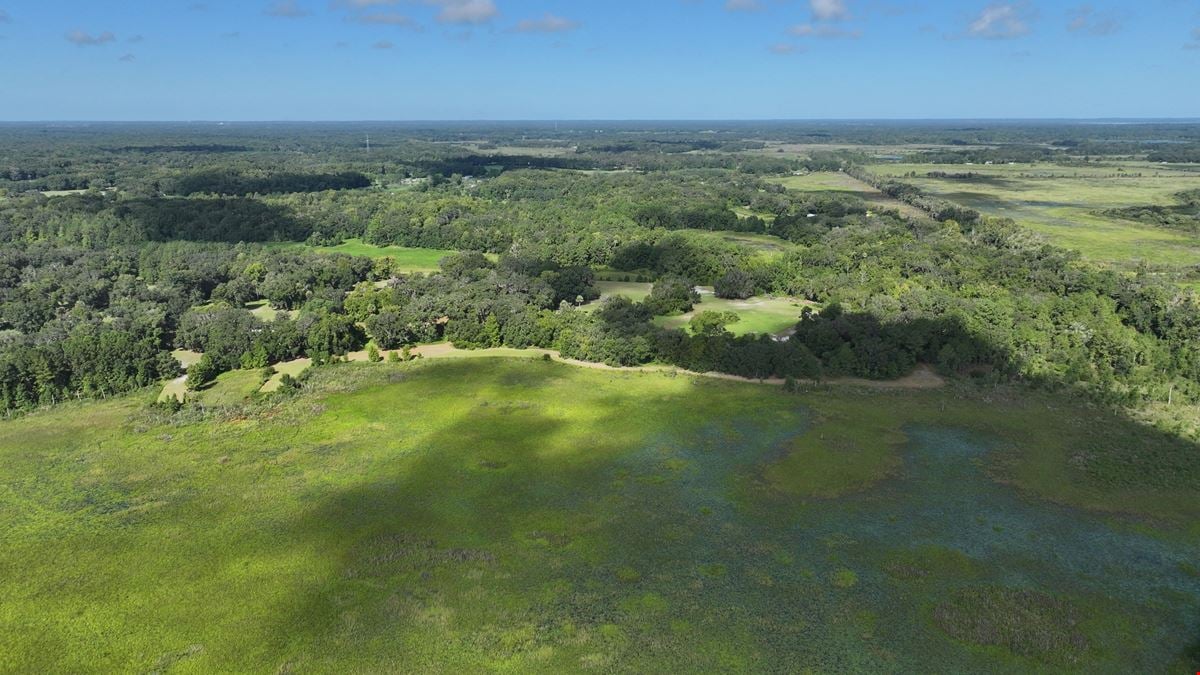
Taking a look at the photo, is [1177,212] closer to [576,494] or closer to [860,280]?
[860,280]

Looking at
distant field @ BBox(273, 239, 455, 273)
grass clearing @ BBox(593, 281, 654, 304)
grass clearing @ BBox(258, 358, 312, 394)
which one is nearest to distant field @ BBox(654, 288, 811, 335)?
grass clearing @ BBox(593, 281, 654, 304)

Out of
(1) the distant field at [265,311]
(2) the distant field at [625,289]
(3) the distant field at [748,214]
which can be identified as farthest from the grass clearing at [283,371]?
(3) the distant field at [748,214]

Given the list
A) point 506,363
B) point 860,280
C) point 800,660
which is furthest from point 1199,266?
point 800,660

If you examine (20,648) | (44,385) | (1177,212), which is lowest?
(20,648)

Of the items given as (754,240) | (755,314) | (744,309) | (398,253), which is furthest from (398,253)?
(755,314)

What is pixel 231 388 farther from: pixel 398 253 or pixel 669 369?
pixel 398 253

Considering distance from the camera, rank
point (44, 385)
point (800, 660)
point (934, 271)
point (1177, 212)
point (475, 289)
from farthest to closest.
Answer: point (1177, 212), point (934, 271), point (475, 289), point (44, 385), point (800, 660)
